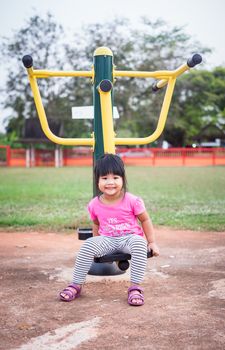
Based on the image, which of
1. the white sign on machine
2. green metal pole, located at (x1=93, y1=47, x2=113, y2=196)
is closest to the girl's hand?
green metal pole, located at (x1=93, y1=47, x2=113, y2=196)

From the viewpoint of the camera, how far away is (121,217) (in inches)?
110

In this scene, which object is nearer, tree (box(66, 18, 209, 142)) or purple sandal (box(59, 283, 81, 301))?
purple sandal (box(59, 283, 81, 301))

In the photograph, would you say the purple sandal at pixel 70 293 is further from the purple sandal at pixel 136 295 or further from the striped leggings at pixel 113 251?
the purple sandal at pixel 136 295

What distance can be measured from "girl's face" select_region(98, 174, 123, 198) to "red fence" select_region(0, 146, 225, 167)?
808 inches

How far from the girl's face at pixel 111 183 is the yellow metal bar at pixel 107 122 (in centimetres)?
30

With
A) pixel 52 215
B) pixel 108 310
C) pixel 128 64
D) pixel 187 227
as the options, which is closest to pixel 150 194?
pixel 52 215

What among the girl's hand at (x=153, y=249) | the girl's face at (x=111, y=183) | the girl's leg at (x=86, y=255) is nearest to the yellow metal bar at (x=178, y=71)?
the girl's face at (x=111, y=183)

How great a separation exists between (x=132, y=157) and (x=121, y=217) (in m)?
21.7

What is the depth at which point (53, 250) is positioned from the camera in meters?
3.92

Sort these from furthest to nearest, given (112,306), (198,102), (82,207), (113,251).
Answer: (198,102) → (82,207) → (113,251) → (112,306)

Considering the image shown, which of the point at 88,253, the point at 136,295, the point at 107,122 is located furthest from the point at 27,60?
the point at 136,295

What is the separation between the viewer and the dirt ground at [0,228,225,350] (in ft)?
6.62

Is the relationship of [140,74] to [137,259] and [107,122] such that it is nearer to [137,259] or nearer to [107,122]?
[107,122]

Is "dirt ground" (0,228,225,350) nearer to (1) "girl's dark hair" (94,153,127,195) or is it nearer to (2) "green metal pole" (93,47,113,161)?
(1) "girl's dark hair" (94,153,127,195)
